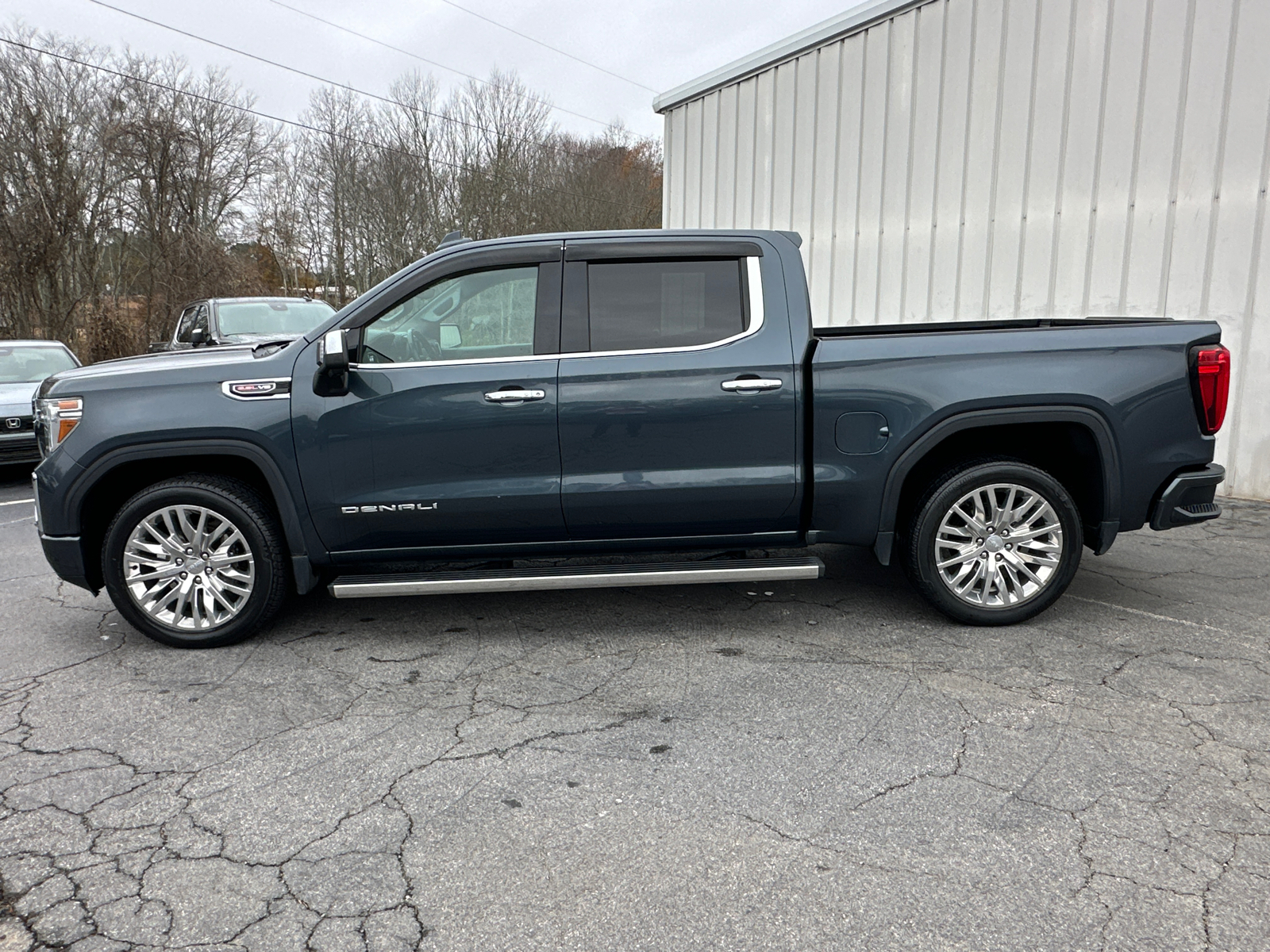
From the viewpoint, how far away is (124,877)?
262cm

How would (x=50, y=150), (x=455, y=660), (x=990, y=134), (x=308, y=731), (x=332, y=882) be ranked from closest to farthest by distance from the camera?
1. (x=332, y=882)
2. (x=308, y=731)
3. (x=455, y=660)
4. (x=990, y=134)
5. (x=50, y=150)

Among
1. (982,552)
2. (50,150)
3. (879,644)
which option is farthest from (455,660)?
(50,150)

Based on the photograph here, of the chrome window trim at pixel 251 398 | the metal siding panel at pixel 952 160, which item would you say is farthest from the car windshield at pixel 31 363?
the metal siding panel at pixel 952 160

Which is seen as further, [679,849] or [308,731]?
[308,731]

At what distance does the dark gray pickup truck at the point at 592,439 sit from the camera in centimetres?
435

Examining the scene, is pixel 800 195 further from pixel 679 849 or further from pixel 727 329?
pixel 679 849

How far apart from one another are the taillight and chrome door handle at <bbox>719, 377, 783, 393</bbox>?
6.58 ft

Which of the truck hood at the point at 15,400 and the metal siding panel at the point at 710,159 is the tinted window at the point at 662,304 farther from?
the metal siding panel at the point at 710,159

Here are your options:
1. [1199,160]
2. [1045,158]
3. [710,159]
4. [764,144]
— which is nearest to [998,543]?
[1199,160]

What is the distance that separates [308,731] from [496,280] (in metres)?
2.24

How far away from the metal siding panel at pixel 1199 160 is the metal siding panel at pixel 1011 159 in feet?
4.39

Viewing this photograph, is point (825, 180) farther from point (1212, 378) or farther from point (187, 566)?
point (187, 566)

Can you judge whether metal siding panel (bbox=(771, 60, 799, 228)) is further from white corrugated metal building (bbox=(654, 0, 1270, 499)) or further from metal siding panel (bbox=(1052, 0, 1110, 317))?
metal siding panel (bbox=(1052, 0, 1110, 317))

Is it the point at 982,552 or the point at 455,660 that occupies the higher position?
the point at 982,552
